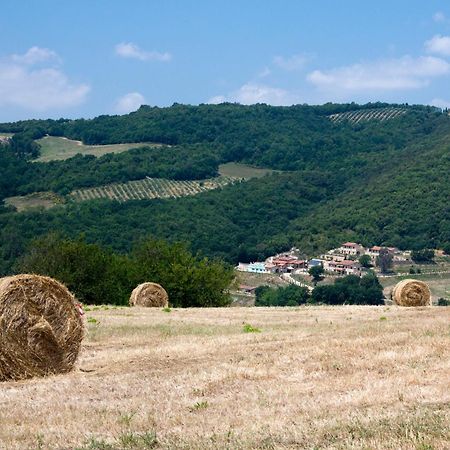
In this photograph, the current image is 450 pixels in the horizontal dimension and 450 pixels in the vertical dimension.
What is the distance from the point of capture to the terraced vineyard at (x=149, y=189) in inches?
5684

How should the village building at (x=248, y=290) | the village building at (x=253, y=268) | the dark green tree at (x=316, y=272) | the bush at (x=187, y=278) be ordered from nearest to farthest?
1. the bush at (x=187, y=278)
2. the village building at (x=248, y=290)
3. the dark green tree at (x=316, y=272)
4. the village building at (x=253, y=268)

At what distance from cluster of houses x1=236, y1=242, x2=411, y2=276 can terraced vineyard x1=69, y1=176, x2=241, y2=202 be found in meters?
40.2

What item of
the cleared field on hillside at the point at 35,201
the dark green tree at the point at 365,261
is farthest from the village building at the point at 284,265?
the cleared field on hillside at the point at 35,201

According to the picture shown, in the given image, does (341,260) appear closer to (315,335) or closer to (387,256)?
(387,256)

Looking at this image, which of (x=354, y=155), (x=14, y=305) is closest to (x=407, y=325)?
→ (x=14, y=305)

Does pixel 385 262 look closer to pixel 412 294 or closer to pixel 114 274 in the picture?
pixel 114 274

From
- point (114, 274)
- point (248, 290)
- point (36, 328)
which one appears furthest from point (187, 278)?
point (248, 290)

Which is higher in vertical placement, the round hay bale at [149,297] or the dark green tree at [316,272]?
the round hay bale at [149,297]

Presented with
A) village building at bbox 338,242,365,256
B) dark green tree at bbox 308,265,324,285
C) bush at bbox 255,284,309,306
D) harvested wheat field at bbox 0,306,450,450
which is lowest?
bush at bbox 255,284,309,306

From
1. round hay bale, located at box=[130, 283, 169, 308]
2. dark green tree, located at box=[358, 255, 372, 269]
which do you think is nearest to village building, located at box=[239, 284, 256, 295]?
dark green tree, located at box=[358, 255, 372, 269]

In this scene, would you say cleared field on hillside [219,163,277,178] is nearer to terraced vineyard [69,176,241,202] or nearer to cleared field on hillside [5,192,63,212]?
terraced vineyard [69,176,241,202]

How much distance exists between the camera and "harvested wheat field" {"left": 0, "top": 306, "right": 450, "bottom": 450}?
28.0 ft

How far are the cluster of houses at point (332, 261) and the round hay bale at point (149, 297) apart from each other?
59607 millimetres

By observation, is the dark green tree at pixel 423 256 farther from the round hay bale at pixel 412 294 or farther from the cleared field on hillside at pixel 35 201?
the round hay bale at pixel 412 294
